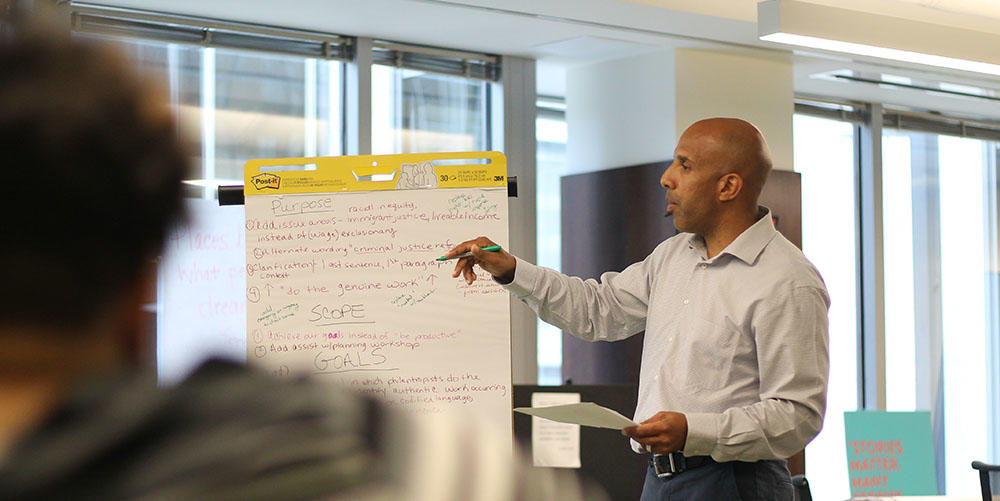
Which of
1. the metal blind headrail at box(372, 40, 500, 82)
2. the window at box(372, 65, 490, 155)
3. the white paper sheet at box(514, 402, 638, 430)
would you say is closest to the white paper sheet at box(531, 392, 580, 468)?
the white paper sheet at box(514, 402, 638, 430)

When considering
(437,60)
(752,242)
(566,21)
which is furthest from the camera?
(437,60)

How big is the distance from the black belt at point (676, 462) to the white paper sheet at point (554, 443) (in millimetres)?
1446

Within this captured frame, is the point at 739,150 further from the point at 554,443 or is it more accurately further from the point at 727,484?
the point at 554,443

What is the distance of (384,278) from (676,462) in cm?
125

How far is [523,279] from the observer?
2672 mm

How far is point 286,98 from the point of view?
515 centimetres

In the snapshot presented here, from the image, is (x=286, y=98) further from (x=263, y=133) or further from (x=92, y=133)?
(x=92, y=133)

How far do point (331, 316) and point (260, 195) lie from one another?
0.43 meters

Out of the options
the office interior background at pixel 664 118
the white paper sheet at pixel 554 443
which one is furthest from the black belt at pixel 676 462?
the office interior background at pixel 664 118

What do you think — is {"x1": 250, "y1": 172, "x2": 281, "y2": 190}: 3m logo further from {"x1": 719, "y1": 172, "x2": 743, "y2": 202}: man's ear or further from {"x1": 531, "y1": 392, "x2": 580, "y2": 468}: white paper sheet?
{"x1": 719, "y1": 172, "x2": 743, "y2": 202}: man's ear

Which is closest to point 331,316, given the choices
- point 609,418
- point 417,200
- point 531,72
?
point 417,200

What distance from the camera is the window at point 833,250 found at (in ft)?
21.4

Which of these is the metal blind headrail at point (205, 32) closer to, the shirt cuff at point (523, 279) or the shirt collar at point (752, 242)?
the shirt cuff at point (523, 279)

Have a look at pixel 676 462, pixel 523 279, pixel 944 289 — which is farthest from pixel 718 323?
pixel 944 289
